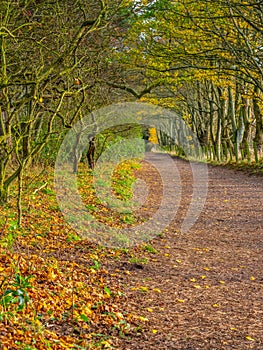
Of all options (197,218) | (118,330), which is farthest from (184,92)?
(118,330)

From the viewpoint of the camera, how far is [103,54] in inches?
481

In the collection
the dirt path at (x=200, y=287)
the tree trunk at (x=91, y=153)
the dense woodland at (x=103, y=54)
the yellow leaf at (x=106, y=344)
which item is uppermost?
the dense woodland at (x=103, y=54)

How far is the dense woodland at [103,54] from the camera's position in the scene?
848 centimetres

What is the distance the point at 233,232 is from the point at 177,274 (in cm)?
347

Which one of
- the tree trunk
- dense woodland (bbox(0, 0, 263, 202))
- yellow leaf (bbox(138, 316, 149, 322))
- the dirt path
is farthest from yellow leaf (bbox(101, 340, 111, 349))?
the tree trunk

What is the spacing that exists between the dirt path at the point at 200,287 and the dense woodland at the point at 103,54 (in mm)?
2798

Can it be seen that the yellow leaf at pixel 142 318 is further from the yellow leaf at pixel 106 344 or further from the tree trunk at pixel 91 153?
the tree trunk at pixel 91 153

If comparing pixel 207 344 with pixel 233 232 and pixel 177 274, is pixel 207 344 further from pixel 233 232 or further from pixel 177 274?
pixel 233 232

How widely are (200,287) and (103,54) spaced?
293 inches

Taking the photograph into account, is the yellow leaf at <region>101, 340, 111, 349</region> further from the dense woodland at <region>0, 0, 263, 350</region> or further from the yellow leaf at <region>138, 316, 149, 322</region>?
the yellow leaf at <region>138, 316, 149, 322</region>

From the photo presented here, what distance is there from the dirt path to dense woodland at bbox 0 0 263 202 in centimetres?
280

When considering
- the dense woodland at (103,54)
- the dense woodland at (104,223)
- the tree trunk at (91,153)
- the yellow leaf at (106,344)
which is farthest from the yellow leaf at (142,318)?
the tree trunk at (91,153)

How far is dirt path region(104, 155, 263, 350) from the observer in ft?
15.9

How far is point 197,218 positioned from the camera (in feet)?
39.2
